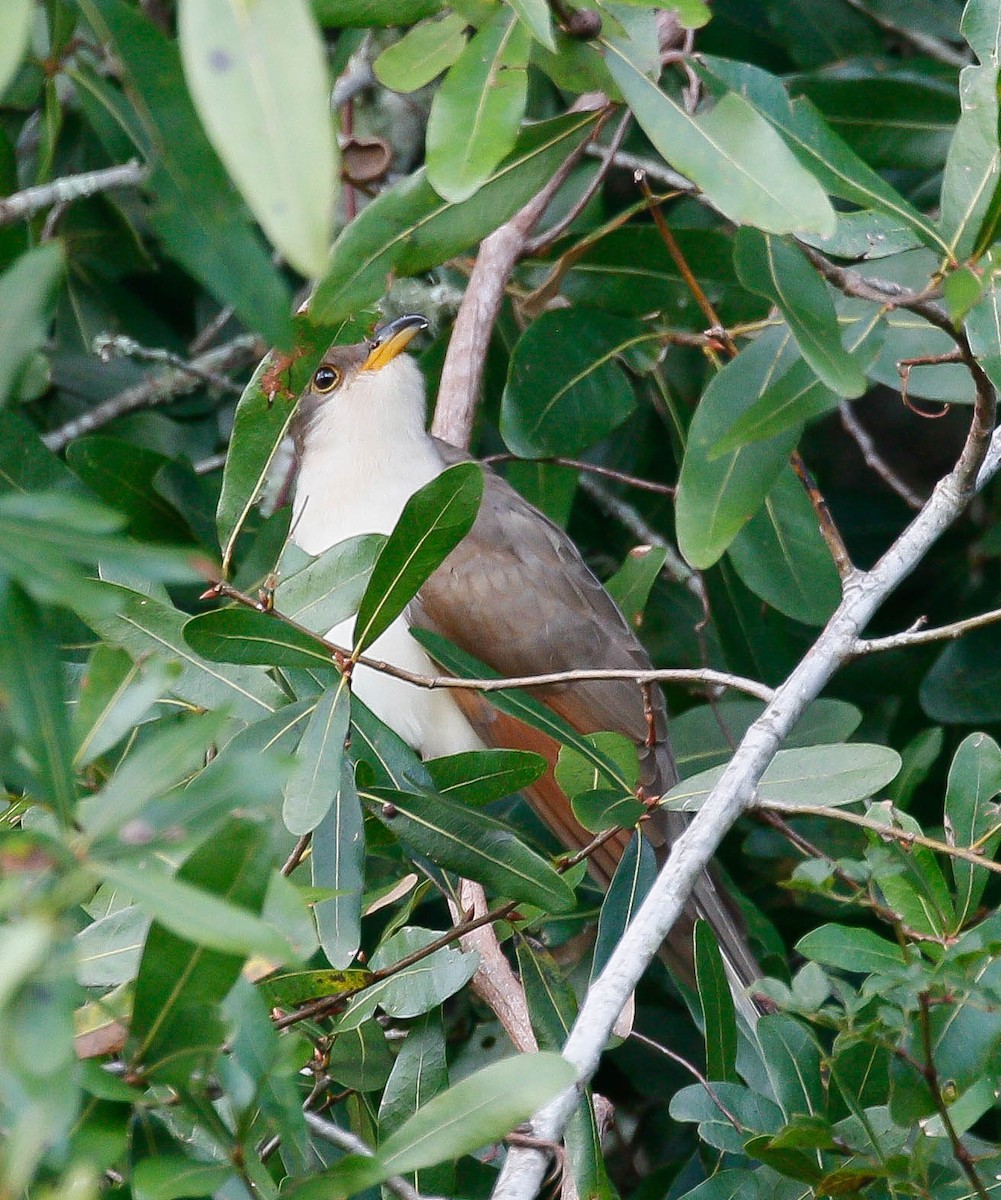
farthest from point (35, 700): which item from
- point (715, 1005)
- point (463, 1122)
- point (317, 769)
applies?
point (715, 1005)

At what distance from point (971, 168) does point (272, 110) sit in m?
1.69

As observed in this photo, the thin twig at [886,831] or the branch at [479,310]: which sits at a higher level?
the branch at [479,310]

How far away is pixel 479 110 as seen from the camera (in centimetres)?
214

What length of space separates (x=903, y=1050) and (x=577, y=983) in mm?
1879

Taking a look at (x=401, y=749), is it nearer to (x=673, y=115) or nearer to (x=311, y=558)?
(x=311, y=558)

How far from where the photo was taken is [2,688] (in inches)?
54.5

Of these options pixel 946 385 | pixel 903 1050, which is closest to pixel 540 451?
pixel 946 385

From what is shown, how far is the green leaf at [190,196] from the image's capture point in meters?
1.46

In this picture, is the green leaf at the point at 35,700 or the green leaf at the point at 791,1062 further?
the green leaf at the point at 791,1062

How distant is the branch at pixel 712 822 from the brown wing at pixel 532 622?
1.58 meters

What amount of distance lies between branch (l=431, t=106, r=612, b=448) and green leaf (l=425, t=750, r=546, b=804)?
1.95 metres

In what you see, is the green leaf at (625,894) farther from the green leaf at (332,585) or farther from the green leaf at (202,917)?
the green leaf at (202,917)

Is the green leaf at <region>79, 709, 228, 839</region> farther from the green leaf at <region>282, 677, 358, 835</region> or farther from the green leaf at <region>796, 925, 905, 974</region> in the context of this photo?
the green leaf at <region>796, 925, 905, 974</region>

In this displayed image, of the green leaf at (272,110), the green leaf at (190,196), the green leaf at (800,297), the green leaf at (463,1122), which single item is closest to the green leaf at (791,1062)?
the green leaf at (463,1122)
